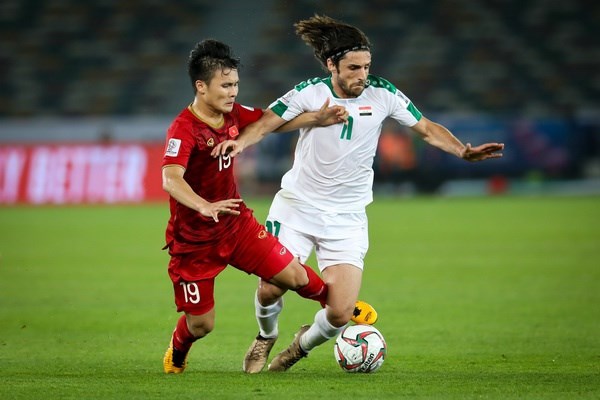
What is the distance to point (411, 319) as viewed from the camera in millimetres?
9562

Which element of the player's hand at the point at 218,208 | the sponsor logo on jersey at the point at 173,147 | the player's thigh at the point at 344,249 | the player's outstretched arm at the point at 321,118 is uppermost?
the player's outstretched arm at the point at 321,118

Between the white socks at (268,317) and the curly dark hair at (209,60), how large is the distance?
162cm

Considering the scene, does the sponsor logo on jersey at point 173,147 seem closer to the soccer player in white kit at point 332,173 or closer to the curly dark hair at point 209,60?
the curly dark hair at point 209,60

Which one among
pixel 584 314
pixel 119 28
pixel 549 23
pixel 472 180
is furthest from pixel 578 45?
pixel 584 314

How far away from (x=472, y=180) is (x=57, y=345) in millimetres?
18837

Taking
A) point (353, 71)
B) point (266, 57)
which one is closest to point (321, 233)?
point (353, 71)

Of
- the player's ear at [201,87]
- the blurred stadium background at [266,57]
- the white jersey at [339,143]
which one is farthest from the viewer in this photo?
the blurred stadium background at [266,57]

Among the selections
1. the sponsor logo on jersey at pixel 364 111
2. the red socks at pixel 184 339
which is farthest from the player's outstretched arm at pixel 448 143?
the red socks at pixel 184 339

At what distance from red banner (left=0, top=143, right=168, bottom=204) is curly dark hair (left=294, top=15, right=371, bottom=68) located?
1690cm

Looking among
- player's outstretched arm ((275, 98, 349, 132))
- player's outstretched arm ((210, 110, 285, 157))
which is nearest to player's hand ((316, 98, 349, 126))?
player's outstretched arm ((275, 98, 349, 132))

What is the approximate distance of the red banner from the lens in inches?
943

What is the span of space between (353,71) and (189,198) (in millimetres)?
1610

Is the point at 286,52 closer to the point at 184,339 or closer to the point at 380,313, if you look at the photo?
the point at 380,313

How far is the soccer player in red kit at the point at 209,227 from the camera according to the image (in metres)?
6.55
